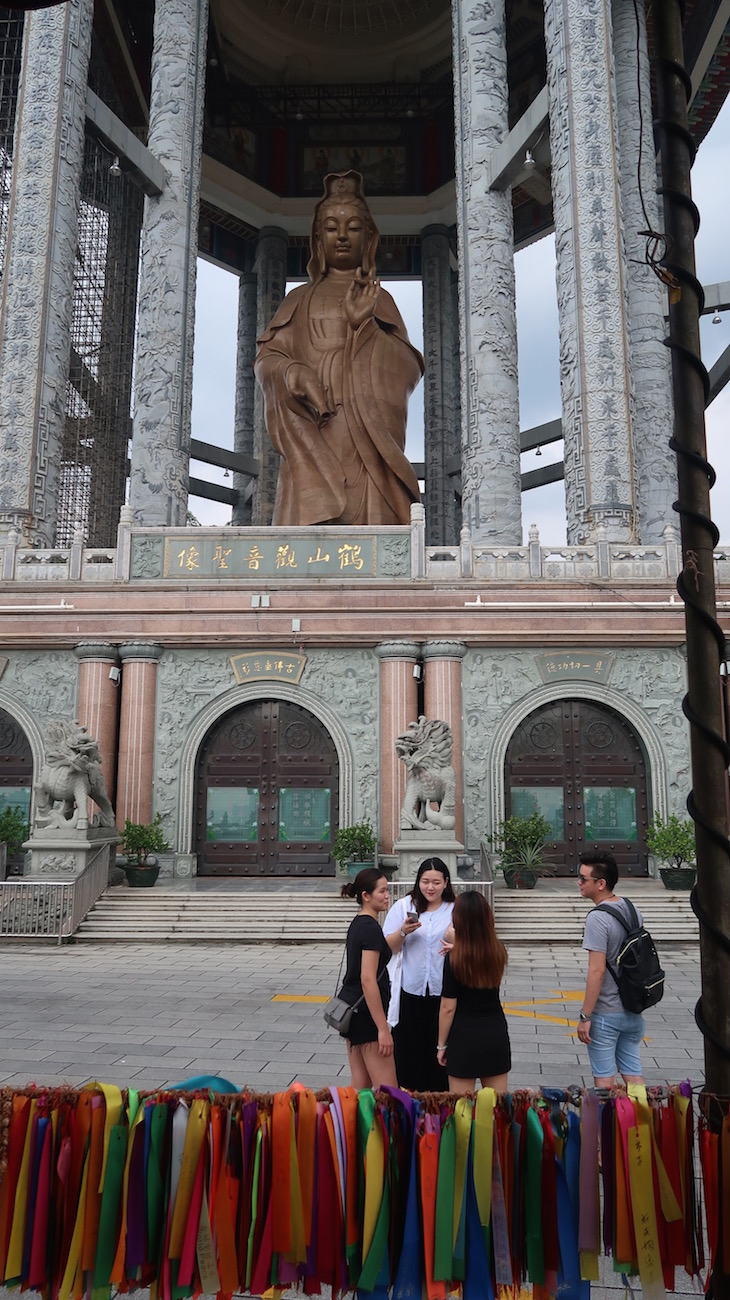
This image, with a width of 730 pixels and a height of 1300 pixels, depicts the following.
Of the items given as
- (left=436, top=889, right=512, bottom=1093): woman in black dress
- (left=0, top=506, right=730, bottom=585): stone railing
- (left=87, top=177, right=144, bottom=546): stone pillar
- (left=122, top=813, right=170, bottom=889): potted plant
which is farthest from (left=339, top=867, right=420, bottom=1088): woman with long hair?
(left=87, top=177, right=144, bottom=546): stone pillar

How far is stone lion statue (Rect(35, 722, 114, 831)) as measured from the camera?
1329cm

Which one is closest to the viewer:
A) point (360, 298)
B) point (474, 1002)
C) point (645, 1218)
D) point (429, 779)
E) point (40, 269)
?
point (645, 1218)

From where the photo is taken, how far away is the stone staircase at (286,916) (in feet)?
40.6

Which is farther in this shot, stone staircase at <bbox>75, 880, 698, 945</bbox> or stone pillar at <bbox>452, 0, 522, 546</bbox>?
stone pillar at <bbox>452, 0, 522, 546</bbox>

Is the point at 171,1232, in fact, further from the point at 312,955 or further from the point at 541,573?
the point at 541,573

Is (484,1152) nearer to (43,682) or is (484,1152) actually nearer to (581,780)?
(581,780)

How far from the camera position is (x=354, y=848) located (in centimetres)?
1470

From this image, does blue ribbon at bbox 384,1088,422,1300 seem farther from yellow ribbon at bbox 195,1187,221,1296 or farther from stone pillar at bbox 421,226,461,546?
stone pillar at bbox 421,226,461,546

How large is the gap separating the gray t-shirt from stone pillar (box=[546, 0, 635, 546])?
43.8ft

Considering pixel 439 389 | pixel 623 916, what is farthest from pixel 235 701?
pixel 439 389

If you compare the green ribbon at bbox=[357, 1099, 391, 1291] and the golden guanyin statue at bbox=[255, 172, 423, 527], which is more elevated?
the golden guanyin statue at bbox=[255, 172, 423, 527]

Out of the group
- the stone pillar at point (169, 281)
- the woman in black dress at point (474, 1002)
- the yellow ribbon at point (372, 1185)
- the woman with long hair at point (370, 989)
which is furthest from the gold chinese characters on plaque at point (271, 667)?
the yellow ribbon at point (372, 1185)

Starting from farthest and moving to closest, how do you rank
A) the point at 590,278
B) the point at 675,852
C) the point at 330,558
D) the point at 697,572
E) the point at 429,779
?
the point at 590,278
the point at 330,558
the point at 675,852
the point at 429,779
the point at 697,572

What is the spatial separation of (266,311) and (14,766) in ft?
69.9
